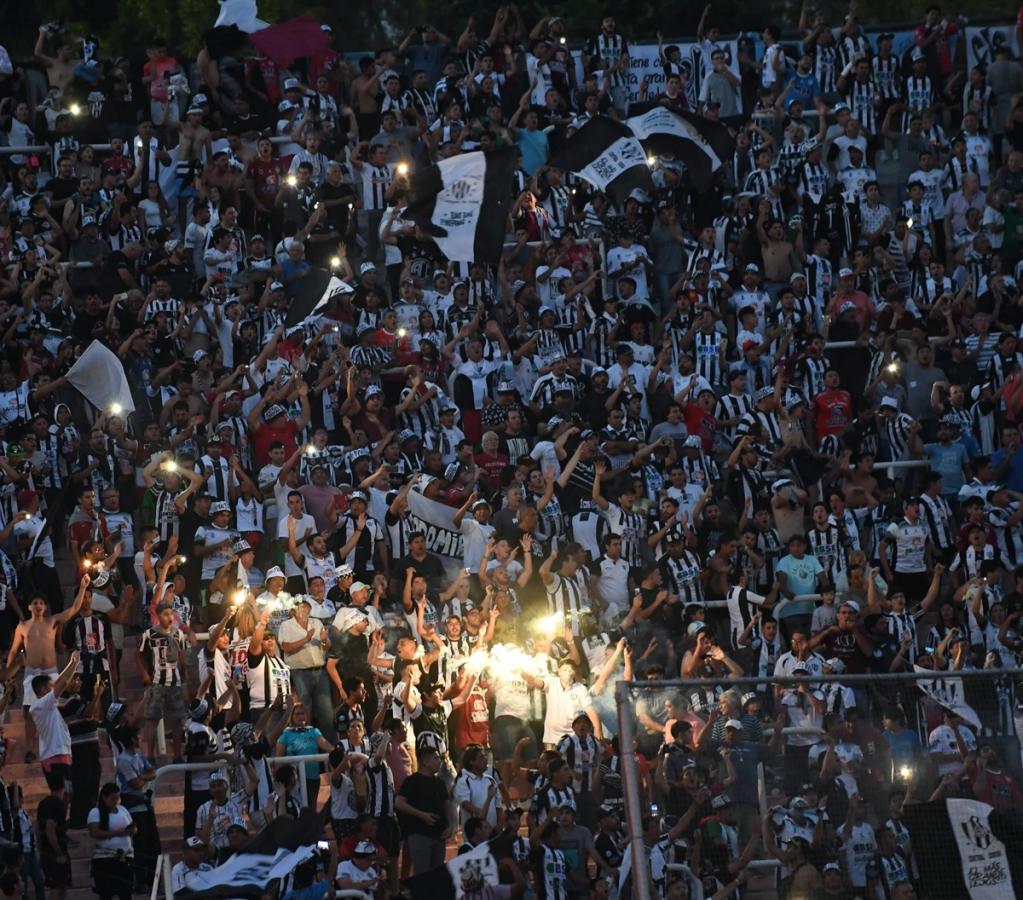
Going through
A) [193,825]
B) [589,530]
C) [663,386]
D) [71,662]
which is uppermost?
[663,386]

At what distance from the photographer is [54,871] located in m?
17.9

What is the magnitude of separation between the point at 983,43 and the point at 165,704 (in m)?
15.7

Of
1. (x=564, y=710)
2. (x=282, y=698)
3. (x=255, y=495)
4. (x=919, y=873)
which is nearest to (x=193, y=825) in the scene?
(x=282, y=698)

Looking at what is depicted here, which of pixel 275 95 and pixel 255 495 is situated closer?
pixel 255 495

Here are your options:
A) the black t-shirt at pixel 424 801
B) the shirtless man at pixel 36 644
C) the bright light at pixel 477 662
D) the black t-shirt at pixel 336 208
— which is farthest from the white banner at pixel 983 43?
the shirtless man at pixel 36 644

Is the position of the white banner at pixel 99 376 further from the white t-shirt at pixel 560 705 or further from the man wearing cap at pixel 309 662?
the white t-shirt at pixel 560 705

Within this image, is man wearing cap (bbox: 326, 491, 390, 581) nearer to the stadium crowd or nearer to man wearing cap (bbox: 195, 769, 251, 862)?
the stadium crowd

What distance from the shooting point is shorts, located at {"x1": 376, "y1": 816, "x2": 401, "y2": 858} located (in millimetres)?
18625

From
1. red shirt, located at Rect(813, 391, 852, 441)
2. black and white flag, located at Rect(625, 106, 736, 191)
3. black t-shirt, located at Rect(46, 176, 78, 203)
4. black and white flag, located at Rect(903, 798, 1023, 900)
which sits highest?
black and white flag, located at Rect(625, 106, 736, 191)

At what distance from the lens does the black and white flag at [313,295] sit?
2561cm

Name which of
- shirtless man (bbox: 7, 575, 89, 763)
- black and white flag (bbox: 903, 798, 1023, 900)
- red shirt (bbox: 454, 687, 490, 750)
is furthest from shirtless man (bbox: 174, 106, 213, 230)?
black and white flag (bbox: 903, 798, 1023, 900)

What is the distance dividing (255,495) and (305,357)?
2.34 metres

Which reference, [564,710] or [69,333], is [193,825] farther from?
[69,333]

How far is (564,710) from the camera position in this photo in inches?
802
